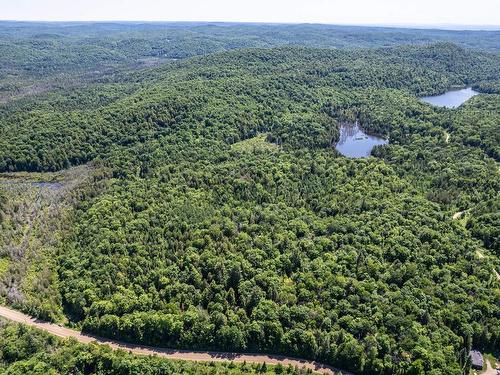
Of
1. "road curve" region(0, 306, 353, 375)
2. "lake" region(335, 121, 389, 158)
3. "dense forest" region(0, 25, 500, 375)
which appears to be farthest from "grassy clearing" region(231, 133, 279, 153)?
"road curve" region(0, 306, 353, 375)

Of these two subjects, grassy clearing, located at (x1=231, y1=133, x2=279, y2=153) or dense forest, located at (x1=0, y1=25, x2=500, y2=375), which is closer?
dense forest, located at (x1=0, y1=25, x2=500, y2=375)

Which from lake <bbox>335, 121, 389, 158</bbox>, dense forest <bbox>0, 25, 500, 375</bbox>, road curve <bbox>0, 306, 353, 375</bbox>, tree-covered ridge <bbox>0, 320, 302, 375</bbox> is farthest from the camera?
lake <bbox>335, 121, 389, 158</bbox>

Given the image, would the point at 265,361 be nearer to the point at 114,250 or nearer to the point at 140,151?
the point at 114,250

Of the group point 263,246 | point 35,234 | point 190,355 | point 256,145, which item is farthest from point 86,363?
point 256,145

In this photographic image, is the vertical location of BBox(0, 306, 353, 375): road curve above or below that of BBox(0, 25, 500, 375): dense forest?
below

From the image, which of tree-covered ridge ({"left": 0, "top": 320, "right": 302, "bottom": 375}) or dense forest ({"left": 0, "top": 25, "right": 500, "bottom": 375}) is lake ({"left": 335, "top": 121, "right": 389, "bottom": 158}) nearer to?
dense forest ({"left": 0, "top": 25, "right": 500, "bottom": 375})

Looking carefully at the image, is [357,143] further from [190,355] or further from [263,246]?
[190,355]

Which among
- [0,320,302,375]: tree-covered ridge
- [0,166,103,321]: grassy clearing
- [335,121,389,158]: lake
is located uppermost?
[335,121,389,158]: lake
